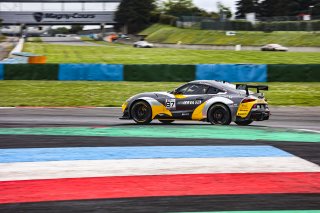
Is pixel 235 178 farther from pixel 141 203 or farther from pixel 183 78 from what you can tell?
pixel 183 78

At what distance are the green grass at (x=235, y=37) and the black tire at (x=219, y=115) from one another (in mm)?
47964

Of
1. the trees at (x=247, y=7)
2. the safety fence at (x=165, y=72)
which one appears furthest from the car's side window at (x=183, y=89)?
the trees at (x=247, y=7)

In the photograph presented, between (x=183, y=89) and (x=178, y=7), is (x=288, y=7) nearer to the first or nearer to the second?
(x=178, y=7)

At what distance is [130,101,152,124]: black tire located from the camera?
15.0 metres

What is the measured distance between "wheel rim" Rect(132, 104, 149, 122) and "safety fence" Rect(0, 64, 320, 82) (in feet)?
51.3

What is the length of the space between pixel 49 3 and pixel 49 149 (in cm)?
11035

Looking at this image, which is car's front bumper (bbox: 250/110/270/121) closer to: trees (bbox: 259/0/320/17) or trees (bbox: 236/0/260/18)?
trees (bbox: 259/0/320/17)

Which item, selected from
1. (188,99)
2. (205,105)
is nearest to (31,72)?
(188,99)

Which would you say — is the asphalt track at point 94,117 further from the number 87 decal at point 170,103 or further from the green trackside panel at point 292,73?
the green trackside panel at point 292,73

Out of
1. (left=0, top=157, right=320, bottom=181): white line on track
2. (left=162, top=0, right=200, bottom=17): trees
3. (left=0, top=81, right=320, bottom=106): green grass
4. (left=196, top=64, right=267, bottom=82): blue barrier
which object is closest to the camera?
(left=0, top=157, right=320, bottom=181): white line on track

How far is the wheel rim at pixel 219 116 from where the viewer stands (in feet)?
47.5

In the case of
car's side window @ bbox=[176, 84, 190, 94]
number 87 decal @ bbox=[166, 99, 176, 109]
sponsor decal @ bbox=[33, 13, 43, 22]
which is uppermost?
sponsor decal @ bbox=[33, 13, 43, 22]

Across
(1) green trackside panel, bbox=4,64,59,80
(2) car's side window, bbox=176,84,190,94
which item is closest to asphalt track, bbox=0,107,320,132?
(2) car's side window, bbox=176,84,190,94

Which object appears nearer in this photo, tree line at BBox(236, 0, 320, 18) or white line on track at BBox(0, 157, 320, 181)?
white line on track at BBox(0, 157, 320, 181)
